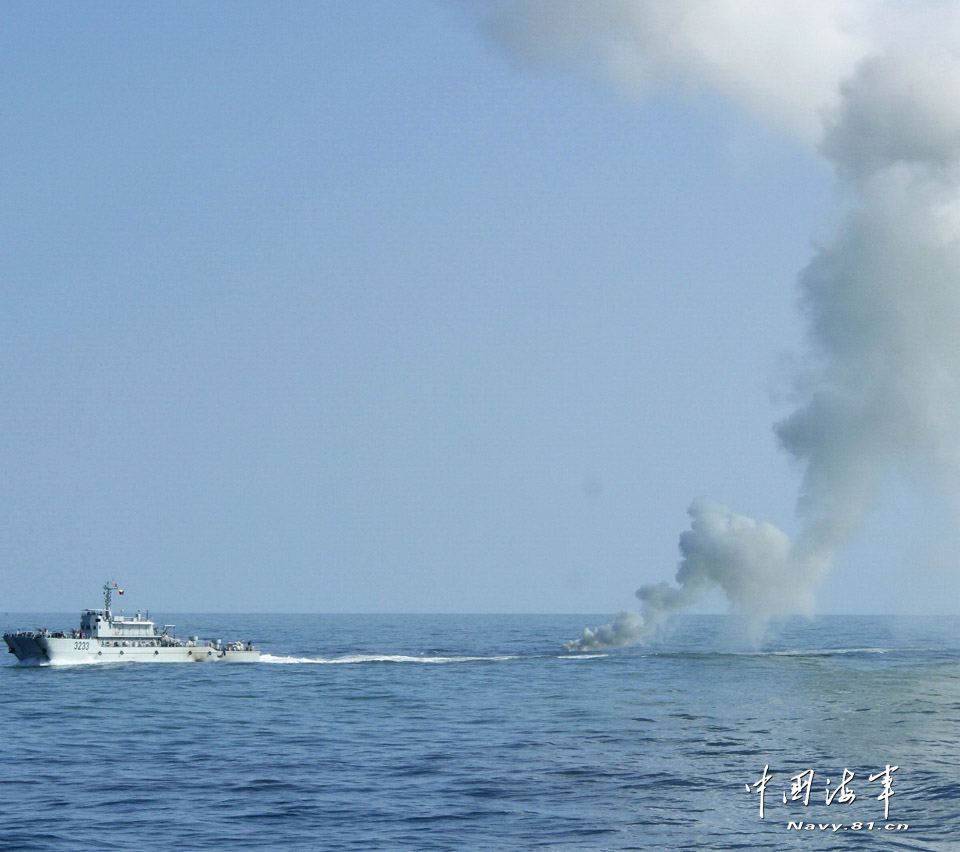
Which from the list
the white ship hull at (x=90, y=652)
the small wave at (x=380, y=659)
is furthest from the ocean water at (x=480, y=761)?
the small wave at (x=380, y=659)

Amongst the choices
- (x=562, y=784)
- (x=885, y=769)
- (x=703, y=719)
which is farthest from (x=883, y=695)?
(x=562, y=784)

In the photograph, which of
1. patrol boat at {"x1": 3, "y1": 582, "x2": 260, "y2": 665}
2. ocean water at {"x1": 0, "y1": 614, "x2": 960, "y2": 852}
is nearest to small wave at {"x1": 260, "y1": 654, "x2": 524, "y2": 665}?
patrol boat at {"x1": 3, "y1": 582, "x2": 260, "y2": 665}

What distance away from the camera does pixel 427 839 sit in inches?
2149

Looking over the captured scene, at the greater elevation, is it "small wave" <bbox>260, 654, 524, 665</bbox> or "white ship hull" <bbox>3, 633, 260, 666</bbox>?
"white ship hull" <bbox>3, 633, 260, 666</bbox>

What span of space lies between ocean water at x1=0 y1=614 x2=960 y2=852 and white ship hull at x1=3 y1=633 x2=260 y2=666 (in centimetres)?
1018

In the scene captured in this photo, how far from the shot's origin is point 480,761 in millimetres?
76438

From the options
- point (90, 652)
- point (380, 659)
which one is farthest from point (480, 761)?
point (380, 659)

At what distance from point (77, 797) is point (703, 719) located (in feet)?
162

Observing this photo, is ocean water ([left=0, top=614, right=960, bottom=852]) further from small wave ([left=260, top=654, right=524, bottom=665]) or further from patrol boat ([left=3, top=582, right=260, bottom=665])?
small wave ([left=260, top=654, right=524, bottom=665])

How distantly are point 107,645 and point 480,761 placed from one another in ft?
299

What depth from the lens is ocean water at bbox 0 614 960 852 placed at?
55844 mm

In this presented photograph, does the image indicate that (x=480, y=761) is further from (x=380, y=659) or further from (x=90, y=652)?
(x=380, y=659)

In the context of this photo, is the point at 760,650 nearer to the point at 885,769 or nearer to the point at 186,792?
the point at 885,769

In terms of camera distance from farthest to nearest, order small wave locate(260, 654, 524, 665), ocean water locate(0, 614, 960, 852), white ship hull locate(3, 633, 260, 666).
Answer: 1. small wave locate(260, 654, 524, 665)
2. white ship hull locate(3, 633, 260, 666)
3. ocean water locate(0, 614, 960, 852)
